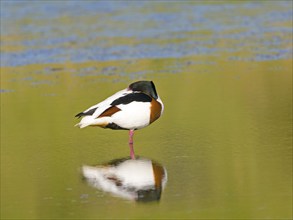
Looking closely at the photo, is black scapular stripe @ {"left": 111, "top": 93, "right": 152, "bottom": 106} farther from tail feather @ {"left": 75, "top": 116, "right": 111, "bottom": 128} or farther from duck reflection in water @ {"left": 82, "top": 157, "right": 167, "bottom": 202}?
duck reflection in water @ {"left": 82, "top": 157, "right": 167, "bottom": 202}

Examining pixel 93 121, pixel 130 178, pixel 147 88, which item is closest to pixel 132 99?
pixel 147 88

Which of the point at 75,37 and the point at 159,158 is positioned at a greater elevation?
the point at 159,158

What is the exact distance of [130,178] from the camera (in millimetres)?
7578

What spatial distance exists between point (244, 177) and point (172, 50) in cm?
828

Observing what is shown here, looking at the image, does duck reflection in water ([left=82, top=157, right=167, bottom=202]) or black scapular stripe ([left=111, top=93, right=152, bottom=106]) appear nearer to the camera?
duck reflection in water ([left=82, top=157, right=167, bottom=202])

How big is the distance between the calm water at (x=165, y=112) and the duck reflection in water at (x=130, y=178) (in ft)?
0.27

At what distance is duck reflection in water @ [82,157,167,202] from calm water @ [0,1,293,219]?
0.08 meters

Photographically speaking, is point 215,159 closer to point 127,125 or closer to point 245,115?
point 127,125

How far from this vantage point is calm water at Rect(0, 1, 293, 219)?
22.7 ft

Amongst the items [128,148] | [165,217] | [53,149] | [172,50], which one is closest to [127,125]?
[128,148]

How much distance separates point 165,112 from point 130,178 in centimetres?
279

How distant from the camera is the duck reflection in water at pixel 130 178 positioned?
7094 mm

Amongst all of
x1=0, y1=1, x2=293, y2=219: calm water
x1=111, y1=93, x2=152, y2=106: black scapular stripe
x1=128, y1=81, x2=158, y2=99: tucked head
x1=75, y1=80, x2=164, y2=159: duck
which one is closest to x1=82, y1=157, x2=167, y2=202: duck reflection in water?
x1=0, y1=1, x2=293, y2=219: calm water

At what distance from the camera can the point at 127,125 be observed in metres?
8.77
